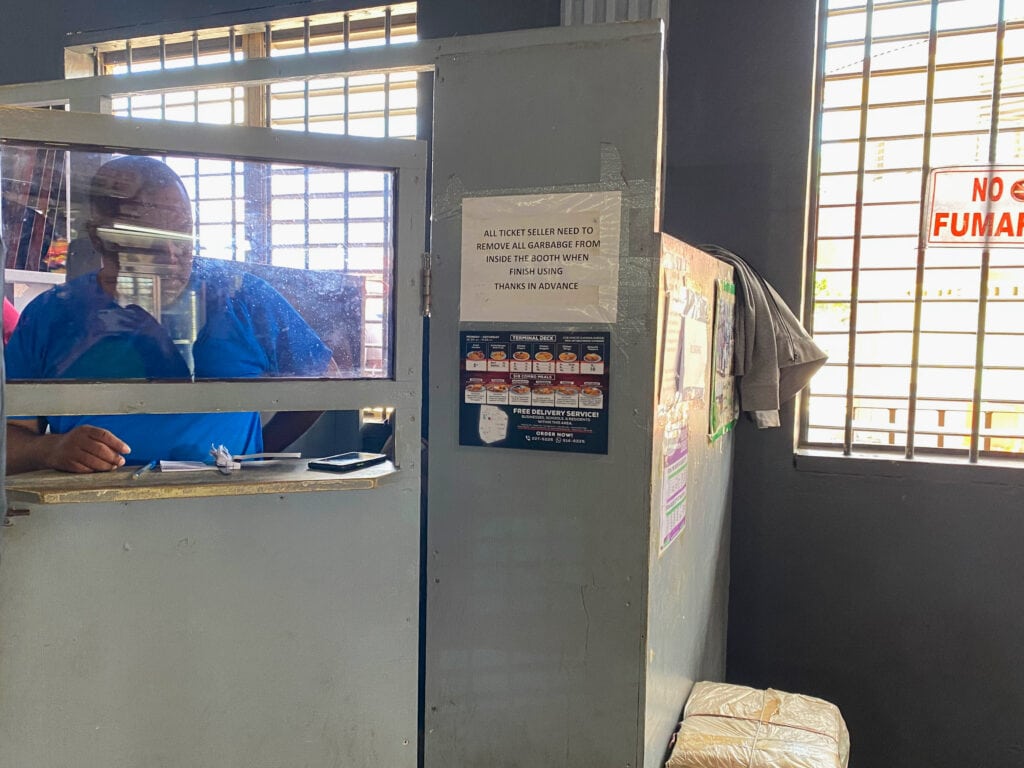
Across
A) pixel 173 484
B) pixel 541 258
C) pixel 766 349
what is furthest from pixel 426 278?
pixel 766 349

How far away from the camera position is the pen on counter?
1.38 metres

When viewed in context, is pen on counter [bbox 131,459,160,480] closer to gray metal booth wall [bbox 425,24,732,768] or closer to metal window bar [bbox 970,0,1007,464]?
gray metal booth wall [bbox 425,24,732,768]

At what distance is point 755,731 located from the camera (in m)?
1.76

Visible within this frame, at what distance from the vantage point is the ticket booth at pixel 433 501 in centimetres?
136

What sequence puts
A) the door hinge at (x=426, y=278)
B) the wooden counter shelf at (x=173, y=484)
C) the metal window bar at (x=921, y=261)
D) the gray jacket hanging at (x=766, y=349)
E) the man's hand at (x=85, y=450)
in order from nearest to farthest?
the wooden counter shelf at (x=173, y=484)
the man's hand at (x=85, y=450)
the door hinge at (x=426, y=278)
the gray jacket hanging at (x=766, y=349)
the metal window bar at (x=921, y=261)

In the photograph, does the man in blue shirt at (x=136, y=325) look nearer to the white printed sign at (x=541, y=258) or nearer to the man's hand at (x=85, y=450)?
the man's hand at (x=85, y=450)

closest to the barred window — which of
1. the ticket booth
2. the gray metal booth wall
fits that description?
the ticket booth

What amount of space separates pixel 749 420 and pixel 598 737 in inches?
50.4

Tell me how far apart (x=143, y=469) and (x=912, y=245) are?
230 centimetres

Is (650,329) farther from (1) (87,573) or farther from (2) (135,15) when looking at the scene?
(2) (135,15)

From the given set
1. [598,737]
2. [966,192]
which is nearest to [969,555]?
[966,192]

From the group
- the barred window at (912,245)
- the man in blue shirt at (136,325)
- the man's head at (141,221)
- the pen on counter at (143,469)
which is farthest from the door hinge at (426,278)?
the barred window at (912,245)

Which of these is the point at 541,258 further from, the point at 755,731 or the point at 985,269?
the point at 985,269

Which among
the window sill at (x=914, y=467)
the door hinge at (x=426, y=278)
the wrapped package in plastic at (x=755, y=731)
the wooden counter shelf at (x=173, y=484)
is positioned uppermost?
the door hinge at (x=426, y=278)
